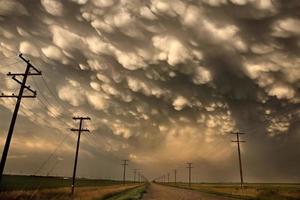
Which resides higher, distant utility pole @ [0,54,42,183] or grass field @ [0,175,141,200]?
distant utility pole @ [0,54,42,183]

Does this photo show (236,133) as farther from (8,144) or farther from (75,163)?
(8,144)

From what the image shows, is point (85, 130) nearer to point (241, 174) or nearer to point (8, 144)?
point (8, 144)

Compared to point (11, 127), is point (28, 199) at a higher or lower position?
lower

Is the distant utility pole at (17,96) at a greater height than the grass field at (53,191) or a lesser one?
greater

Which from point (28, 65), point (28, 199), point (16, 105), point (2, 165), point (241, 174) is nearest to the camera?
point (2, 165)

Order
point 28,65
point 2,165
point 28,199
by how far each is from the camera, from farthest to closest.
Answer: point 28,199 → point 28,65 → point 2,165

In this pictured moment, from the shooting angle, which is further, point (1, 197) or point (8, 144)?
point (1, 197)

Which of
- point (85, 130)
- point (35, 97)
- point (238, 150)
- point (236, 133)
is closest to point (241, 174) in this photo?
point (238, 150)

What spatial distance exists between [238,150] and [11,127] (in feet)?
149

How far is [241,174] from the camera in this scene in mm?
50531

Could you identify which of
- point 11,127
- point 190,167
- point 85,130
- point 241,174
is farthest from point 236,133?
point 190,167

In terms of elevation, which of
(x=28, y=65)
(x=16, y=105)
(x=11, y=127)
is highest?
(x=28, y=65)

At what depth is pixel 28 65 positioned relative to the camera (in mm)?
22703

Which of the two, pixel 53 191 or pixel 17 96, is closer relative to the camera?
pixel 17 96
